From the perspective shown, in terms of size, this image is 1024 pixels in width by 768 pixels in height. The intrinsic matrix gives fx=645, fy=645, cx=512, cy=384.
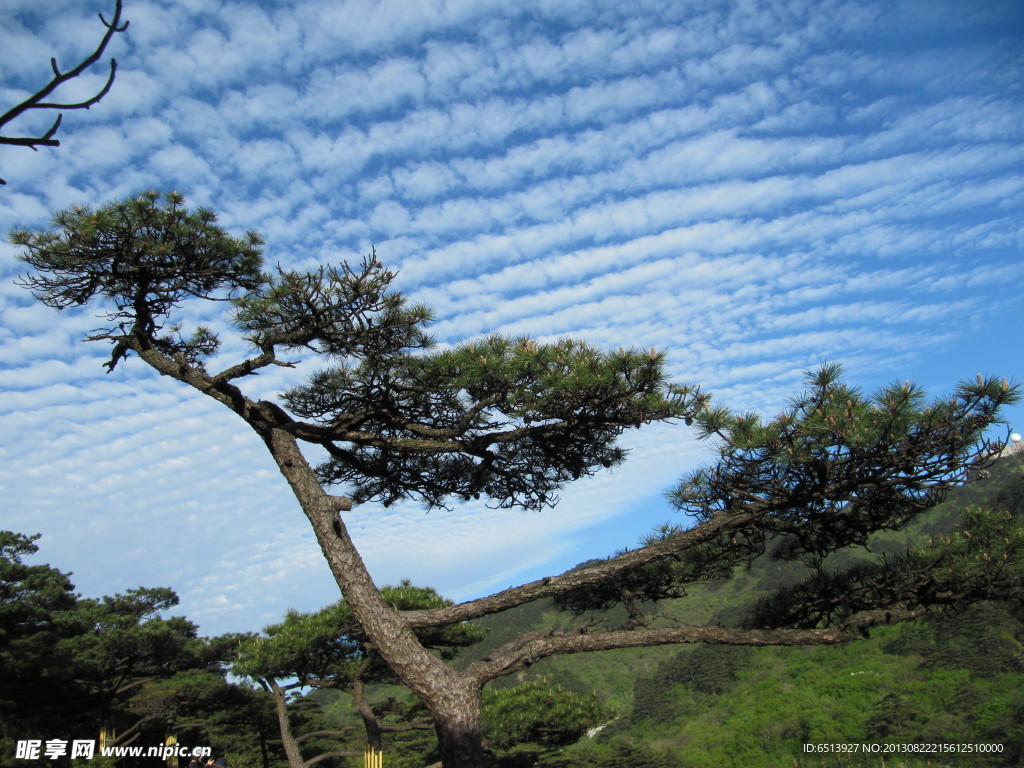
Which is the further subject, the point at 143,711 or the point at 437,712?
the point at 143,711

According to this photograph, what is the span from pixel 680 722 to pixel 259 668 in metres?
33.6

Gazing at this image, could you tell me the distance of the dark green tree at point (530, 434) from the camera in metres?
3.88

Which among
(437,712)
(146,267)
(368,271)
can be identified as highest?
(146,267)

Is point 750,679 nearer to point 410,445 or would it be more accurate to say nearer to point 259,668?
point 259,668

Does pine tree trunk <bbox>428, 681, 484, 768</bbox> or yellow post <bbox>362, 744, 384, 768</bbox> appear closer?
pine tree trunk <bbox>428, 681, 484, 768</bbox>

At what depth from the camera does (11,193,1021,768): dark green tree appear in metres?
3.88

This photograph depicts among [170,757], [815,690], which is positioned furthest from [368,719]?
[815,690]

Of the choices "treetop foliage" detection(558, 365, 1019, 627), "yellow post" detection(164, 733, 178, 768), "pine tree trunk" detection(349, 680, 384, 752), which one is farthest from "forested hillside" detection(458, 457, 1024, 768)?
"treetop foliage" detection(558, 365, 1019, 627)

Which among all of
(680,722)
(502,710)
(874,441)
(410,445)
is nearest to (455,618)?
(410,445)

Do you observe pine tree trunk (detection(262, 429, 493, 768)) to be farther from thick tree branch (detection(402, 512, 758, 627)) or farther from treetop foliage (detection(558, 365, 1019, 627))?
treetop foliage (detection(558, 365, 1019, 627))

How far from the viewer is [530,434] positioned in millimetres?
4547

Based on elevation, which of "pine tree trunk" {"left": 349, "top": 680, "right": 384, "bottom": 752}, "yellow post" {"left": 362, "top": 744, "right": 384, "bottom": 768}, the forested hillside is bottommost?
the forested hillside

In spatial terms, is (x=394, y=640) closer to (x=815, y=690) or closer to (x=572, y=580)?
(x=572, y=580)

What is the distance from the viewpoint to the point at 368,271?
4129 mm
